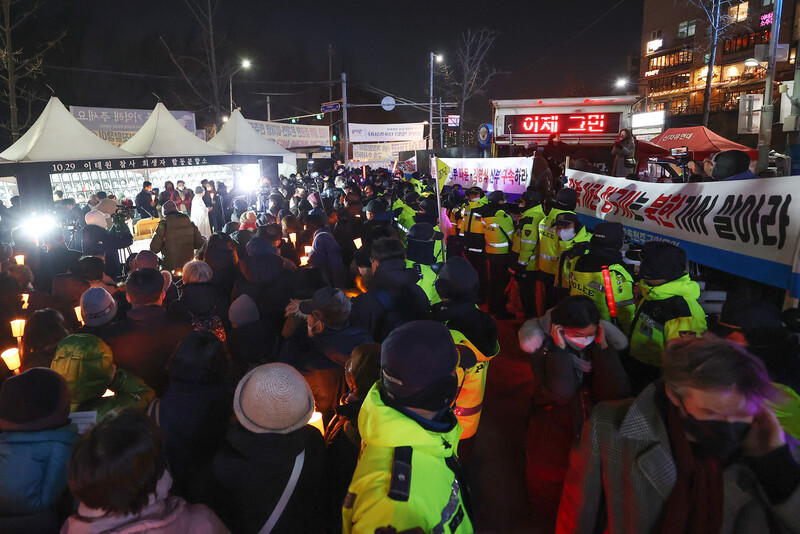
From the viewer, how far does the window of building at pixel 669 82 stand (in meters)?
56.7

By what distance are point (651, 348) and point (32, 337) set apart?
4502 millimetres

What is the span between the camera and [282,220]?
760 cm

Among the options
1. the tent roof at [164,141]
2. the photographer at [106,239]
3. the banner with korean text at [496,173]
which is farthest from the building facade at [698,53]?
the photographer at [106,239]

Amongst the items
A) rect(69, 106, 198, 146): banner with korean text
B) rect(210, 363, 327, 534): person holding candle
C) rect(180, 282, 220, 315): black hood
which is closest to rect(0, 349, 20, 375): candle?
rect(180, 282, 220, 315): black hood

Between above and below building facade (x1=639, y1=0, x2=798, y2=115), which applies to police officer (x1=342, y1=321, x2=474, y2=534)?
below

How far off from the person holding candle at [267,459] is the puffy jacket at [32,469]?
72cm

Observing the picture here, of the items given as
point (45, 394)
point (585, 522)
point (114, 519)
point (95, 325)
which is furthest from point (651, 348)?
point (95, 325)

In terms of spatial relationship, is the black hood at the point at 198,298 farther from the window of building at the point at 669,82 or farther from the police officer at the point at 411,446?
the window of building at the point at 669,82

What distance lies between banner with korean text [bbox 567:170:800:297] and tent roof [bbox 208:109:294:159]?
30.1ft

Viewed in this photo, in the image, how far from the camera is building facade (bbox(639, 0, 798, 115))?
4294cm

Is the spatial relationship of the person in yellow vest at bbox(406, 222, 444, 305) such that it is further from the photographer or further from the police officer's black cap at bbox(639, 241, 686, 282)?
the photographer

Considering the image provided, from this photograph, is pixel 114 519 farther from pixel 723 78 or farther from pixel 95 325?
pixel 723 78

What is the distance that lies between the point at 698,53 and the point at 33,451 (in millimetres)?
65942

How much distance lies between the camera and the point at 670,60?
191 ft
